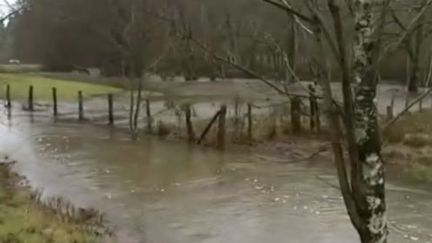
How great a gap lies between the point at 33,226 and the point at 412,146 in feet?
51.6

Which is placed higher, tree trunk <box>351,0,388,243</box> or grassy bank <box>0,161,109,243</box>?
tree trunk <box>351,0,388,243</box>

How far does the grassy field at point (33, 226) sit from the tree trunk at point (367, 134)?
7.48 m

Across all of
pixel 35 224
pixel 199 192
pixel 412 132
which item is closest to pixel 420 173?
pixel 412 132

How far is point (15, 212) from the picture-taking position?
12.9 metres

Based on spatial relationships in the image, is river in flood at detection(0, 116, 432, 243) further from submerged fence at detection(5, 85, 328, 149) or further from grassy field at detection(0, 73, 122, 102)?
grassy field at detection(0, 73, 122, 102)

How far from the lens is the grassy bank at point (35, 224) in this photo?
10.8 metres

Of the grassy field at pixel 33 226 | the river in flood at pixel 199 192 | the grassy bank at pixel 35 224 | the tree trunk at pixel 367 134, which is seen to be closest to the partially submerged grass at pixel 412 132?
the river in flood at pixel 199 192

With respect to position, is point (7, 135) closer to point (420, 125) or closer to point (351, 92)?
point (420, 125)

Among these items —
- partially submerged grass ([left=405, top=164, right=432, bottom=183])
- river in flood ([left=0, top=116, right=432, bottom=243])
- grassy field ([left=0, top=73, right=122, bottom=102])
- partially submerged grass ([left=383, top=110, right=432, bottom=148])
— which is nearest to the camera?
river in flood ([left=0, top=116, right=432, bottom=243])

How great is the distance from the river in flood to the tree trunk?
892 centimetres

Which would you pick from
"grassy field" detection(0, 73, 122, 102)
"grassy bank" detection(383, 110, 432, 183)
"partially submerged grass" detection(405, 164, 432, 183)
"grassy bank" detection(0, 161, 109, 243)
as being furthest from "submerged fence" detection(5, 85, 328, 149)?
"grassy field" detection(0, 73, 122, 102)

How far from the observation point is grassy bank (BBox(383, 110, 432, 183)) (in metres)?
20.9

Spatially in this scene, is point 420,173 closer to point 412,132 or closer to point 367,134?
point 412,132

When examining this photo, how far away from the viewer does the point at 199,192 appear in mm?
17766
